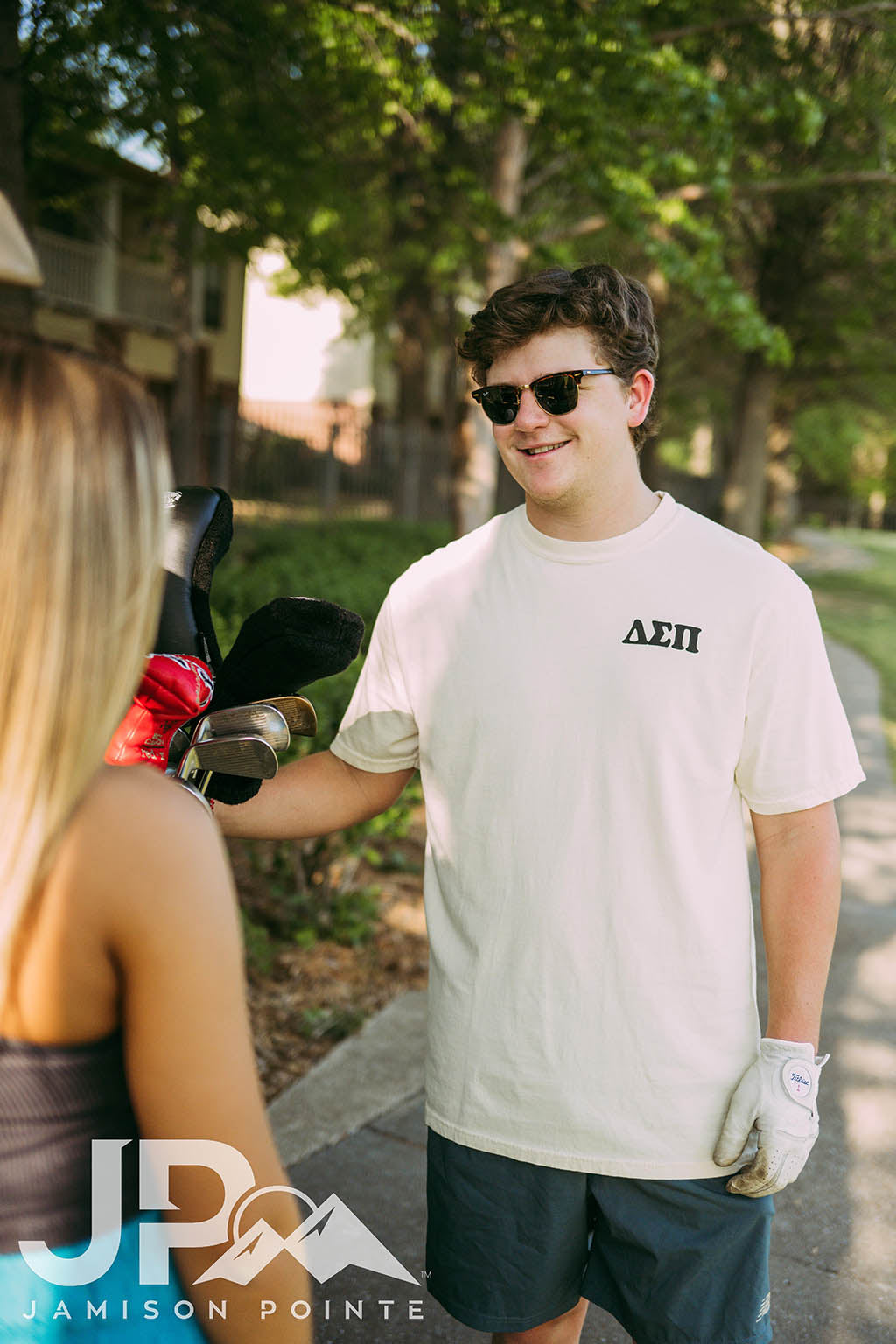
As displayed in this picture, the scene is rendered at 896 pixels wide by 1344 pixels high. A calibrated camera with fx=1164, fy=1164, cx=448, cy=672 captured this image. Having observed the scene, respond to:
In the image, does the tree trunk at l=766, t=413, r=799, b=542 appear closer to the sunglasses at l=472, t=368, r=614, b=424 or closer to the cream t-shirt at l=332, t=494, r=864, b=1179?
the sunglasses at l=472, t=368, r=614, b=424

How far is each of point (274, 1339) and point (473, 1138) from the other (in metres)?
0.85

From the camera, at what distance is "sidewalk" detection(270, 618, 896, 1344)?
2799 mm

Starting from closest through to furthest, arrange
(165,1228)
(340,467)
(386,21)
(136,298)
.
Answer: (165,1228), (386,21), (340,467), (136,298)

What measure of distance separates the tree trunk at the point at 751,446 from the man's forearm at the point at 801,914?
16265mm

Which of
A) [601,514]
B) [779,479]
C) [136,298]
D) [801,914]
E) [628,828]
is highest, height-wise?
[136,298]

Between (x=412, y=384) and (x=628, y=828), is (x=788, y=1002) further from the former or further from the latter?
(x=412, y=384)

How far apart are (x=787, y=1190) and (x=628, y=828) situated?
6.36 feet

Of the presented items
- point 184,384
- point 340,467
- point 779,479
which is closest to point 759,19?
point 184,384

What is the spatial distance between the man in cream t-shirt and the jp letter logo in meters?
0.84

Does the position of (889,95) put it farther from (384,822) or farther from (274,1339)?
(274,1339)

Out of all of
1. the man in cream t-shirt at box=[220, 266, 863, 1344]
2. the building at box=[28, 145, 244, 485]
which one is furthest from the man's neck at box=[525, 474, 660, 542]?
the building at box=[28, 145, 244, 485]

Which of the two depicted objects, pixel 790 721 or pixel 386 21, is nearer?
pixel 790 721

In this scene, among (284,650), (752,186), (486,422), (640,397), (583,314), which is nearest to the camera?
(284,650)

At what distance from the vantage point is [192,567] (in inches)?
71.6
